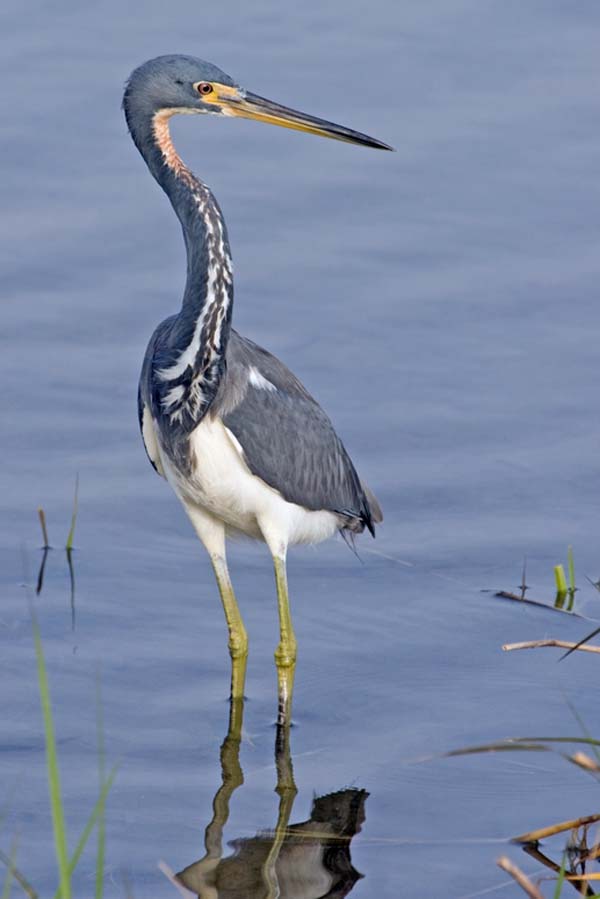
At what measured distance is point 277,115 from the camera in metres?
6.07

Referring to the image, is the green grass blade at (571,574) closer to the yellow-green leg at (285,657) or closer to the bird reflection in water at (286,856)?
the yellow-green leg at (285,657)

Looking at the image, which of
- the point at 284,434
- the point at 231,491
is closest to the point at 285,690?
the point at 231,491

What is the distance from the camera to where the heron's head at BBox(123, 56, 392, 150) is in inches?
233

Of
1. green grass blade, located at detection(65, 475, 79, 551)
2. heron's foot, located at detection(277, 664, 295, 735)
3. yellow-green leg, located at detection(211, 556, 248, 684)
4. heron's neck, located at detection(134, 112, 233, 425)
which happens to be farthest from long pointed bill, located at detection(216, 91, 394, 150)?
heron's foot, located at detection(277, 664, 295, 735)

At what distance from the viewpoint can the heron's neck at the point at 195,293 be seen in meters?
5.81

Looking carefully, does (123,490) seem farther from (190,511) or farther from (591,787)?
(591,787)

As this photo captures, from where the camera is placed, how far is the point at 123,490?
7637mm

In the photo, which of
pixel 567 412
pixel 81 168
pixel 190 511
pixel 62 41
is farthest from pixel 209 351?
pixel 62 41

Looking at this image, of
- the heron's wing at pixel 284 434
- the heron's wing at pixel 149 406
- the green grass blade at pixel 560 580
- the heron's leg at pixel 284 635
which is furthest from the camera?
the green grass blade at pixel 560 580

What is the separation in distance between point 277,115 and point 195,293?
746 mm

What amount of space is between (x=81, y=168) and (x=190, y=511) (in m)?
3.91

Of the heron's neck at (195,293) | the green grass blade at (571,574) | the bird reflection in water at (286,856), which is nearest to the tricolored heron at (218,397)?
the heron's neck at (195,293)

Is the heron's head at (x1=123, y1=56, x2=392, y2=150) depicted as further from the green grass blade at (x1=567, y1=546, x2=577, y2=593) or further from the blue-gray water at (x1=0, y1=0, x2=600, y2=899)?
the blue-gray water at (x1=0, y1=0, x2=600, y2=899)

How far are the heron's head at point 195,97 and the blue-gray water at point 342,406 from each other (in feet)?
6.51
